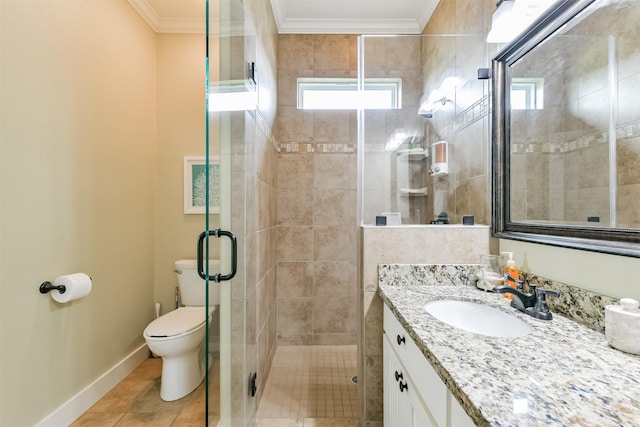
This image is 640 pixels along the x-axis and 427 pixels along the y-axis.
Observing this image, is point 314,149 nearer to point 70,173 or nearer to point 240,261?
point 240,261

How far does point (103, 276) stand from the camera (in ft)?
6.62

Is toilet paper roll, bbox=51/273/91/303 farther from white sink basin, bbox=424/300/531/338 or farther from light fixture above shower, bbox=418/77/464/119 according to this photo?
light fixture above shower, bbox=418/77/464/119

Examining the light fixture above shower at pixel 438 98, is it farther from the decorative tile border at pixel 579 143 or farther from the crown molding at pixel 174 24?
the crown molding at pixel 174 24

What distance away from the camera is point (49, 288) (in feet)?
5.05

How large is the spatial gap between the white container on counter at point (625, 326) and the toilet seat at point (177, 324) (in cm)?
206

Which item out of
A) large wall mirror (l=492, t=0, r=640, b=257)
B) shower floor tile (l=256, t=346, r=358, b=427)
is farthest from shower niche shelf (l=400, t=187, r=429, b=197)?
shower floor tile (l=256, t=346, r=358, b=427)

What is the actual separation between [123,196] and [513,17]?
8.92 ft

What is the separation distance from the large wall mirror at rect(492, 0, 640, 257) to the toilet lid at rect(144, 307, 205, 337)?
6.63ft

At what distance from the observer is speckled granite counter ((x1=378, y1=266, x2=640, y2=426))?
1.61 ft

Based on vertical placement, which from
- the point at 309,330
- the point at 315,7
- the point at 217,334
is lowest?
the point at 309,330

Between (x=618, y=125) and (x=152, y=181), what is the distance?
2.93 meters

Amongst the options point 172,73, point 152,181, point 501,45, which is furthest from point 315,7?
point 152,181

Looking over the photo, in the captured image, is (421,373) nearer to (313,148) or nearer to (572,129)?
(572,129)

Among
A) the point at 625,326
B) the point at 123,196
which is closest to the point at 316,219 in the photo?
the point at 123,196
